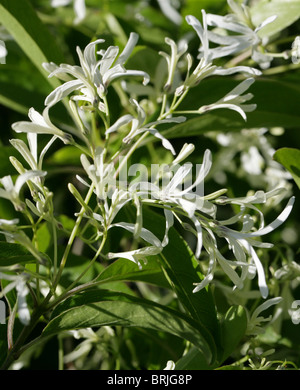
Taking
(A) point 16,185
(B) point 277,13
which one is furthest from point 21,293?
(B) point 277,13

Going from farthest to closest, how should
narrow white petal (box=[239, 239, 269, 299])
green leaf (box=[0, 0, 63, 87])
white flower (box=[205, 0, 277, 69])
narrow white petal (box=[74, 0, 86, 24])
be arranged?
narrow white petal (box=[74, 0, 86, 24]) → green leaf (box=[0, 0, 63, 87]) → white flower (box=[205, 0, 277, 69]) → narrow white petal (box=[239, 239, 269, 299])

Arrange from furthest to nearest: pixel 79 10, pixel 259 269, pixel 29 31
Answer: pixel 79 10 → pixel 29 31 → pixel 259 269

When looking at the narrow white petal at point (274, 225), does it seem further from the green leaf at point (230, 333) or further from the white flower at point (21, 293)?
the white flower at point (21, 293)

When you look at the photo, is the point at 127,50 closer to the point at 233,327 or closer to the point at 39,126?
the point at 39,126

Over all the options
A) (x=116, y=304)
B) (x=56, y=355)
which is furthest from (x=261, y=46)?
(x=56, y=355)

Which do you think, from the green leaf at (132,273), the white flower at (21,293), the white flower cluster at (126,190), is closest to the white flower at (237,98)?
the white flower cluster at (126,190)

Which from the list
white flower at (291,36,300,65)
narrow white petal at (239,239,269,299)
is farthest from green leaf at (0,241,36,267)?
white flower at (291,36,300,65)

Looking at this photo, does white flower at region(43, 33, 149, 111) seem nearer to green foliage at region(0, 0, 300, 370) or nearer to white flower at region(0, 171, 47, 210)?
green foliage at region(0, 0, 300, 370)
